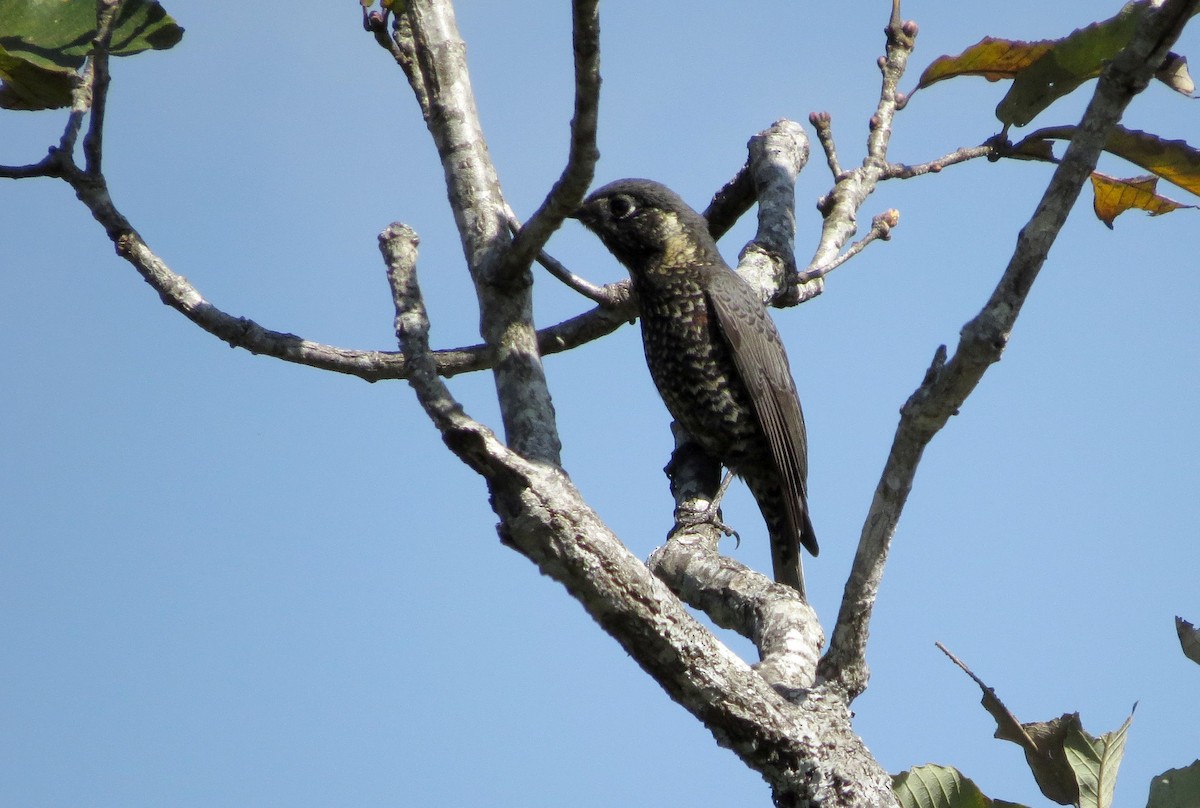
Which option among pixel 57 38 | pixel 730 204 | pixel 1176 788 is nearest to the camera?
pixel 1176 788

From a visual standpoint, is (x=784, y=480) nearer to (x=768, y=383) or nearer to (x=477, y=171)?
(x=768, y=383)

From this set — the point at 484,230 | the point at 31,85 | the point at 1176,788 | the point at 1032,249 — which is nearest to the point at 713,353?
the point at 484,230

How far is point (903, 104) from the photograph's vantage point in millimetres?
5305

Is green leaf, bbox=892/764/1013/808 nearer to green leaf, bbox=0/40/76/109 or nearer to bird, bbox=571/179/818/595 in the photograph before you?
bird, bbox=571/179/818/595

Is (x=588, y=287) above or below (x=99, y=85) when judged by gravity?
above

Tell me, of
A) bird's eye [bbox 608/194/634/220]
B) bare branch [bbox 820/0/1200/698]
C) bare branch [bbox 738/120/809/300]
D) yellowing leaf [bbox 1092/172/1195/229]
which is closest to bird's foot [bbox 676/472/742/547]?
bare branch [bbox 738/120/809/300]

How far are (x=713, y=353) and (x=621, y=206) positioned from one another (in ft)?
2.77

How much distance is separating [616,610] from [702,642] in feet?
0.73

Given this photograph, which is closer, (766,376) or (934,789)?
(934,789)

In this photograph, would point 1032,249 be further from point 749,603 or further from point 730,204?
point 730,204

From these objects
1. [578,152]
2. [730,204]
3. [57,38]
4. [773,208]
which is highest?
[730,204]

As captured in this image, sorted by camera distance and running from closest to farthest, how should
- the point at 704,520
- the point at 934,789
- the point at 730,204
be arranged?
the point at 934,789, the point at 704,520, the point at 730,204

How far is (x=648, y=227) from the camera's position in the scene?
18.6 feet

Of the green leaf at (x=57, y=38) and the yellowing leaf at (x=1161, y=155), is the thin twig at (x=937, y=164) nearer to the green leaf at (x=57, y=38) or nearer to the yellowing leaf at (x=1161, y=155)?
the yellowing leaf at (x=1161, y=155)
